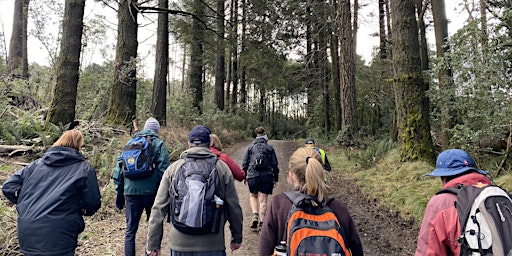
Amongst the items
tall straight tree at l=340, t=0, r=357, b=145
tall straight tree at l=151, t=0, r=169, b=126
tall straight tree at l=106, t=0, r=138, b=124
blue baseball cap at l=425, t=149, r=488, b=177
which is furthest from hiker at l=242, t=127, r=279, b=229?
tall straight tree at l=340, t=0, r=357, b=145

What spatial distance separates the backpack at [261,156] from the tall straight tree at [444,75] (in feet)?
15.5

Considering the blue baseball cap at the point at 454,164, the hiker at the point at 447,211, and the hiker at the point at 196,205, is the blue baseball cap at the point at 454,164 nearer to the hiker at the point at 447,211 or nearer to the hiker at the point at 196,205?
the hiker at the point at 447,211

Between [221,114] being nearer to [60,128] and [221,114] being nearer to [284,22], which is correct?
[284,22]

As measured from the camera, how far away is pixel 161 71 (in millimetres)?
13195

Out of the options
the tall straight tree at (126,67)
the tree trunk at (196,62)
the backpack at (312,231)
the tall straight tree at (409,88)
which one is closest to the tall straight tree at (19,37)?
the tall straight tree at (126,67)

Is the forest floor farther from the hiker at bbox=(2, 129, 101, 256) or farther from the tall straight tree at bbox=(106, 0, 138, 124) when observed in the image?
the tall straight tree at bbox=(106, 0, 138, 124)

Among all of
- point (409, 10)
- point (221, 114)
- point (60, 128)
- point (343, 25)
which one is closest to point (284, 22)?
point (343, 25)

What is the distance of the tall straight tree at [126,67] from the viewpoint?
36.0 feet

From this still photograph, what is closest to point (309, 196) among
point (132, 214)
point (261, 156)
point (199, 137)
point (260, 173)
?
point (199, 137)

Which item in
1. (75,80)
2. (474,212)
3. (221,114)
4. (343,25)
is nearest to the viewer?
(474,212)

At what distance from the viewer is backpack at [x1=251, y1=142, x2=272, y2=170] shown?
19.7ft

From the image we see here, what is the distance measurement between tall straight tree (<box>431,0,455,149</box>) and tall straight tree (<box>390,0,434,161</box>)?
24.1 inches

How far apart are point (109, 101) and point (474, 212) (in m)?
11.5

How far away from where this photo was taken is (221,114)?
811 inches
